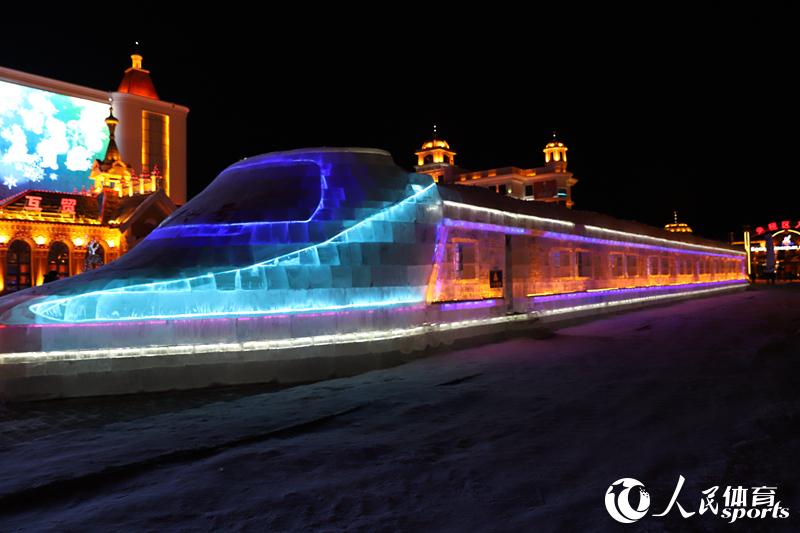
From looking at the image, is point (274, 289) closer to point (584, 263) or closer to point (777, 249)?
point (584, 263)

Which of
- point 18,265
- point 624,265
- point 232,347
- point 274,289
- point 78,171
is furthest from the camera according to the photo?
point 78,171

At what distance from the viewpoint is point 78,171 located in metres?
55.2

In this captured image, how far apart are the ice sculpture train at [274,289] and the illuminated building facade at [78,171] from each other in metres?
24.0

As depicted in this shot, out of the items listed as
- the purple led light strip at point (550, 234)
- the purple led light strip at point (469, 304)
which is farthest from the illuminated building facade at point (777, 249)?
the purple led light strip at point (469, 304)

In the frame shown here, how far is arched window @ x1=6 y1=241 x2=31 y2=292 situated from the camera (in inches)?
1396

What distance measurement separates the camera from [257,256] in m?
9.39

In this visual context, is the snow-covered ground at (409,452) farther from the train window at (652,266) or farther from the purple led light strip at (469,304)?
the train window at (652,266)

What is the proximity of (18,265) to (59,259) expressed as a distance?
2.29 metres

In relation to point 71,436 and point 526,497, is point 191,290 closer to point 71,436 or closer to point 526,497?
point 71,436

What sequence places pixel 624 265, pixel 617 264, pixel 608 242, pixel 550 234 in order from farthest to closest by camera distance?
pixel 624 265 < pixel 617 264 < pixel 608 242 < pixel 550 234

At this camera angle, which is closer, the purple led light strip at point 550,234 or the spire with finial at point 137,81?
the purple led light strip at point 550,234

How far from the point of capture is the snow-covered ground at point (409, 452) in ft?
13.4

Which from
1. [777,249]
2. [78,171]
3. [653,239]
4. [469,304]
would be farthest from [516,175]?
[469,304]

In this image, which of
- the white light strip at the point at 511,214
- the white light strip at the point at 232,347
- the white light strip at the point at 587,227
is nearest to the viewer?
the white light strip at the point at 232,347
